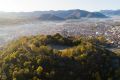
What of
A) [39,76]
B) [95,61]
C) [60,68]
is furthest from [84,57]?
[39,76]

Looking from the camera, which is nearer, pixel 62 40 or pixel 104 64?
pixel 104 64

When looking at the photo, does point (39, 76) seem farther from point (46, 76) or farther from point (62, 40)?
point (62, 40)

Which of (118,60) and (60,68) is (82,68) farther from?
(118,60)

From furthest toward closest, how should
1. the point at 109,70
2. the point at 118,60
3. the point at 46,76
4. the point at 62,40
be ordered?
1. the point at 62,40
2. the point at 118,60
3. the point at 109,70
4. the point at 46,76

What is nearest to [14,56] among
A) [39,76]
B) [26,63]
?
[26,63]

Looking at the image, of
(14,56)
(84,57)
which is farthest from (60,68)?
(14,56)

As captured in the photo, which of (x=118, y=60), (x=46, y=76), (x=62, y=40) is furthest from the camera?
(x=62, y=40)

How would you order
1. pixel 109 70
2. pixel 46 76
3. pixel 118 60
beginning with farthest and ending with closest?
pixel 118 60, pixel 109 70, pixel 46 76

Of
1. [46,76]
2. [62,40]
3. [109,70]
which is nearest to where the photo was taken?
[46,76]

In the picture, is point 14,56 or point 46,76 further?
point 14,56
